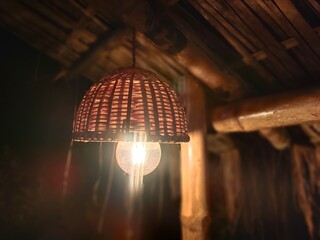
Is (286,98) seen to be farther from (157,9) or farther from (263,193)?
(263,193)

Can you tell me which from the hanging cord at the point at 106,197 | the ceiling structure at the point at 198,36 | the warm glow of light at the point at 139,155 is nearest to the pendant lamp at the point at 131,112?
the warm glow of light at the point at 139,155

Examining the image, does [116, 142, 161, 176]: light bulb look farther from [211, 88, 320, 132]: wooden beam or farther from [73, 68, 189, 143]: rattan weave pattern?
[211, 88, 320, 132]: wooden beam

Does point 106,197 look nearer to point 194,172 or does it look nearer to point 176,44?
point 194,172

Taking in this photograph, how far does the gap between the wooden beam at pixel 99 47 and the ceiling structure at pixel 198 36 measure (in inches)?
0.5

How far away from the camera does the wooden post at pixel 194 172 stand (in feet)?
8.59

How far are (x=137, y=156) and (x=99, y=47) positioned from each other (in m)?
1.81

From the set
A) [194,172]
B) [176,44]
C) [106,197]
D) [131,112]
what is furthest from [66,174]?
[131,112]

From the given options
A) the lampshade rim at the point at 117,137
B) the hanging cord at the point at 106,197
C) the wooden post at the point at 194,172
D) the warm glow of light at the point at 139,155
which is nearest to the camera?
the lampshade rim at the point at 117,137

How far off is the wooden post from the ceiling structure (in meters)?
0.30

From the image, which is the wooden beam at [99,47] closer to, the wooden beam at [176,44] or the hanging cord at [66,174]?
the wooden beam at [176,44]

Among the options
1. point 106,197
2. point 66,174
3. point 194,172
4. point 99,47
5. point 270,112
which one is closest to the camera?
point 270,112

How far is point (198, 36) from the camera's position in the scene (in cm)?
248

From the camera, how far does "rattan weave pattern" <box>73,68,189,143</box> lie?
1353mm

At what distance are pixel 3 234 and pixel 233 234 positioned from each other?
3916mm
